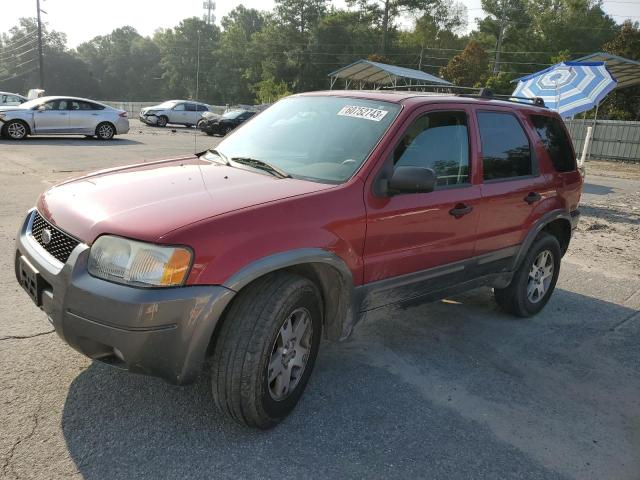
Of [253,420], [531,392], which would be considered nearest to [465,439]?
[531,392]

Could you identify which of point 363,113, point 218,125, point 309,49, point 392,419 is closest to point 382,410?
point 392,419

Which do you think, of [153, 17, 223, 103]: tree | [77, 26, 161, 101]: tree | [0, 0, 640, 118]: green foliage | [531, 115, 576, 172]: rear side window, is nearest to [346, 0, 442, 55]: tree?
[0, 0, 640, 118]: green foliage

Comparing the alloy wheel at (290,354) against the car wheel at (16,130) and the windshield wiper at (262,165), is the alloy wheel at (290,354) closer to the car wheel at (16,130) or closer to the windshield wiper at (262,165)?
the windshield wiper at (262,165)

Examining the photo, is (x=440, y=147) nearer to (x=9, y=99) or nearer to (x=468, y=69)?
(x=9, y=99)

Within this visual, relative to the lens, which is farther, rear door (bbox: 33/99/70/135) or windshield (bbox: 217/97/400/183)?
rear door (bbox: 33/99/70/135)

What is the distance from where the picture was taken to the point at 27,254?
291 cm

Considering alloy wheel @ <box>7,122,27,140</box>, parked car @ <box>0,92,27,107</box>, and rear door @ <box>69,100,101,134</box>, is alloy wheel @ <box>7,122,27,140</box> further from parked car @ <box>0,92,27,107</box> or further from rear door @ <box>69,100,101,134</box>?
parked car @ <box>0,92,27,107</box>

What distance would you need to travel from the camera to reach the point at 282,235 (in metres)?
2.69

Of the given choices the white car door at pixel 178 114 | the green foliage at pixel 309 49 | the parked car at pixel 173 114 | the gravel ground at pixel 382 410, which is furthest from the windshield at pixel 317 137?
the green foliage at pixel 309 49

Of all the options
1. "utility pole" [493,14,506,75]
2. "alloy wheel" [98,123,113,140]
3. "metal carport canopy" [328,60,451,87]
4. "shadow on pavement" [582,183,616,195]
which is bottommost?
"shadow on pavement" [582,183,616,195]

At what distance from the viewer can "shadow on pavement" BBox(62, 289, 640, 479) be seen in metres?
2.60

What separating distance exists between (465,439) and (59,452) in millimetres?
2078

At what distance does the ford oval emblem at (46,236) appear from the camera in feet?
9.20

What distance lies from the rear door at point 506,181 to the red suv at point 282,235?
0.02 metres
